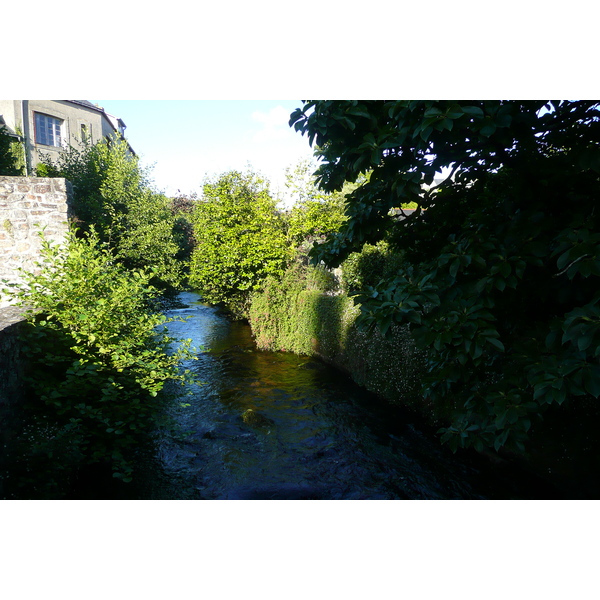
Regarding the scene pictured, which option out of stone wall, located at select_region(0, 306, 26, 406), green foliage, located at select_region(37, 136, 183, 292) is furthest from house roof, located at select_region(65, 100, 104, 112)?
stone wall, located at select_region(0, 306, 26, 406)

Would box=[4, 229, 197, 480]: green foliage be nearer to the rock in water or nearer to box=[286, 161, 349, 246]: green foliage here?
the rock in water

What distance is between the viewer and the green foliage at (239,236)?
12.9 metres

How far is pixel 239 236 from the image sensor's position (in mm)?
13500

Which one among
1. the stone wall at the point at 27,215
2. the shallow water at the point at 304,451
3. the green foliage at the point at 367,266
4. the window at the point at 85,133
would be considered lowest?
the shallow water at the point at 304,451

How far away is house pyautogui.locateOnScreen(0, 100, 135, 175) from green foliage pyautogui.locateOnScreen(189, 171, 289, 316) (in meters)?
7.99

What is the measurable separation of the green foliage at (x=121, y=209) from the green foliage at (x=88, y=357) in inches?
288

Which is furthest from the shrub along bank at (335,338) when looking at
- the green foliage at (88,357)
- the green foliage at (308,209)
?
the green foliage at (88,357)

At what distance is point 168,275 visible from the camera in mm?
12797

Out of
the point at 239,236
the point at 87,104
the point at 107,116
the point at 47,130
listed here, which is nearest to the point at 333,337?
the point at 239,236

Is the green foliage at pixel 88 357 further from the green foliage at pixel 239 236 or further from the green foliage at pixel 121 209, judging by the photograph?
the green foliage at pixel 239 236

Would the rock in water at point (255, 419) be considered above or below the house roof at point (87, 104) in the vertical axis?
below

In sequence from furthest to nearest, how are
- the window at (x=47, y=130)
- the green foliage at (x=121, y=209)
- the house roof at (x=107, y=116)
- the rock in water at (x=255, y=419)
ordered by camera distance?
the house roof at (x=107, y=116) < the window at (x=47, y=130) < the green foliage at (x=121, y=209) < the rock in water at (x=255, y=419)

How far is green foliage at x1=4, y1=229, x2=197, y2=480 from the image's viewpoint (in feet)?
14.0
